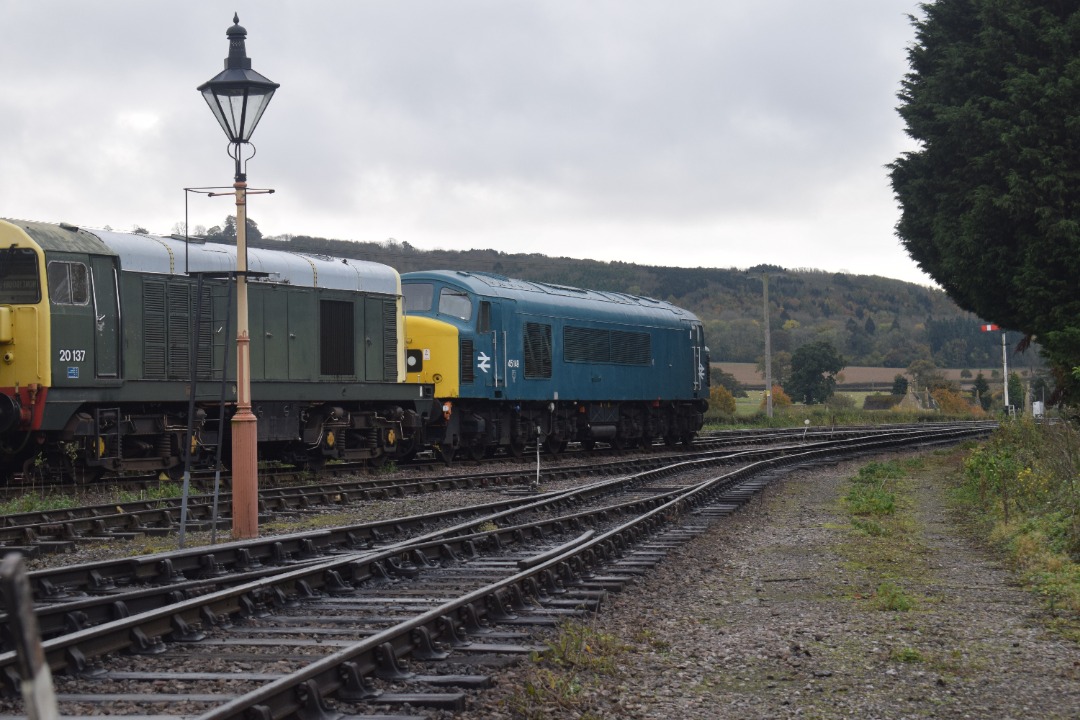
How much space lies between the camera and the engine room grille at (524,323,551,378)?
91.4 ft

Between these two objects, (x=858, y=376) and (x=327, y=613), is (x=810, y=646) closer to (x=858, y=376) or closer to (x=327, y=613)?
(x=327, y=613)

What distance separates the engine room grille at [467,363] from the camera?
25672 mm

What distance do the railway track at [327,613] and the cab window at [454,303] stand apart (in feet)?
37.0

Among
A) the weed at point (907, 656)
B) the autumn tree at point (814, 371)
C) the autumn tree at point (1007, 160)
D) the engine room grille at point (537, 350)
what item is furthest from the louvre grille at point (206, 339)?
the autumn tree at point (814, 371)

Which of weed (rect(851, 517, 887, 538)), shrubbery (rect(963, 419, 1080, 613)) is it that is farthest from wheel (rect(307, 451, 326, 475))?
shrubbery (rect(963, 419, 1080, 613))

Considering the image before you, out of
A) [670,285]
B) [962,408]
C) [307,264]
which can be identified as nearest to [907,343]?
[670,285]

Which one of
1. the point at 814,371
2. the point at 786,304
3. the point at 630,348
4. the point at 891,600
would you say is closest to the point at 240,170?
the point at 891,600

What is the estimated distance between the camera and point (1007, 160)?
85.9ft

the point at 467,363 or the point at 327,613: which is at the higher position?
the point at 467,363

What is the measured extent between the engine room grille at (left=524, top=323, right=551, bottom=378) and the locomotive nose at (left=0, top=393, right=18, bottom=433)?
42.8ft

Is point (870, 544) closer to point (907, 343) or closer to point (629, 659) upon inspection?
point (629, 659)

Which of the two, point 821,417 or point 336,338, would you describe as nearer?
point 336,338

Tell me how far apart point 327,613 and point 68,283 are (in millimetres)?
9912

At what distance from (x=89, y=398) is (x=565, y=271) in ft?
375
